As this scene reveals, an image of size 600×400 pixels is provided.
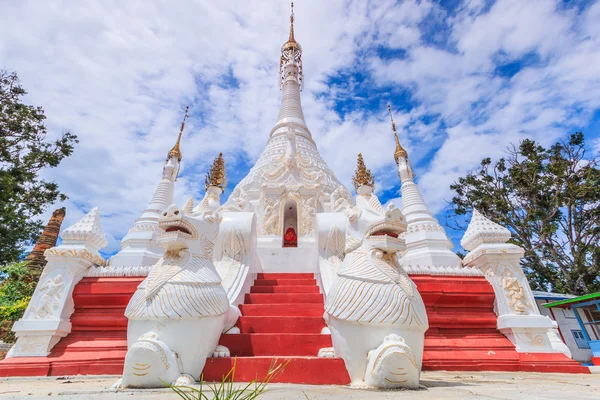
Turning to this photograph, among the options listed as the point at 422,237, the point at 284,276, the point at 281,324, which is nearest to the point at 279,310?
the point at 281,324

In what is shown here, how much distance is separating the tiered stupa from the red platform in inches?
0.7

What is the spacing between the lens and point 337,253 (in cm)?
569

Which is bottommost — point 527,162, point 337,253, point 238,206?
point 337,253

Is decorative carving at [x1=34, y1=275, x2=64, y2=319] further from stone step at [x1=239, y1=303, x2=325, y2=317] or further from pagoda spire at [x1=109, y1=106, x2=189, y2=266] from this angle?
pagoda spire at [x1=109, y1=106, x2=189, y2=266]

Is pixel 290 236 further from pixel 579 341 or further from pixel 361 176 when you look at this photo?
pixel 579 341

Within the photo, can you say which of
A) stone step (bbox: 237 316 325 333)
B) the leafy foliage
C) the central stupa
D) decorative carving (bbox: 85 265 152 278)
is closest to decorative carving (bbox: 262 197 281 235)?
the central stupa

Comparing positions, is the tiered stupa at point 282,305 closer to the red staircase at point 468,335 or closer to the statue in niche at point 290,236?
the red staircase at point 468,335

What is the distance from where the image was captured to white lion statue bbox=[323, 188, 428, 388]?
2.59 meters

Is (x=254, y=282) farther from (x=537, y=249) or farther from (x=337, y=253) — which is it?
(x=537, y=249)

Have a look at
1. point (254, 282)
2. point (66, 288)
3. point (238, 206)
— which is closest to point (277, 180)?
point (238, 206)

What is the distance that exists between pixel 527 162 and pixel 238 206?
55.1ft

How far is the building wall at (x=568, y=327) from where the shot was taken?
10688 mm

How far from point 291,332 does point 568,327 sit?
38.7 feet

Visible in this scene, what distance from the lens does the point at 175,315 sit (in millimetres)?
2881
